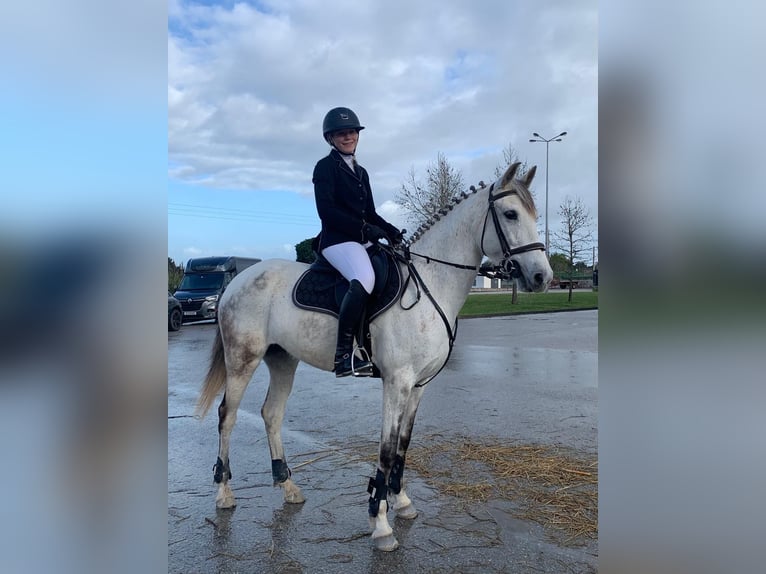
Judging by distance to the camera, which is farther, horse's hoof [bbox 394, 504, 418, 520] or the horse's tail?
the horse's tail

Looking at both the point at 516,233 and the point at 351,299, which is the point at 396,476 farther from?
the point at 516,233

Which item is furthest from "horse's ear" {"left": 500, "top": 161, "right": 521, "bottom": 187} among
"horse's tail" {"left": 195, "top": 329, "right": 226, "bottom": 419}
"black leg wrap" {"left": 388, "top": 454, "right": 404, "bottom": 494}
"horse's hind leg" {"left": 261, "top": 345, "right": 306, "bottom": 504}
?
"horse's tail" {"left": 195, "top": 329, "right": 226, "bottom": 419}

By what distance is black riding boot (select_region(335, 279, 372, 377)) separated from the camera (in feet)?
12.0

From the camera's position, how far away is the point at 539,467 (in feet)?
15.6

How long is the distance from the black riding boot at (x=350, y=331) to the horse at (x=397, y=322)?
5.3 inches

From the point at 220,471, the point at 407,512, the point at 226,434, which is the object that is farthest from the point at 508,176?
the point at 220,471

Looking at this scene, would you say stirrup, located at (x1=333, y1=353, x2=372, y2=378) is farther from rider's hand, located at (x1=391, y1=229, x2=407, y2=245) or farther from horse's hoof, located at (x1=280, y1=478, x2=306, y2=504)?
horse's hoof, located at (x1=280, y1=478, x2=306, y2=504)

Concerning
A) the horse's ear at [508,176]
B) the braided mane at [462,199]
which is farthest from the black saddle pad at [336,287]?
the horse's ear at [508,176]

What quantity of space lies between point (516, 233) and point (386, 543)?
7.46 feet

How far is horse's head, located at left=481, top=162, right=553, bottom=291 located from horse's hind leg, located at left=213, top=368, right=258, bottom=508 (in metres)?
2.34
